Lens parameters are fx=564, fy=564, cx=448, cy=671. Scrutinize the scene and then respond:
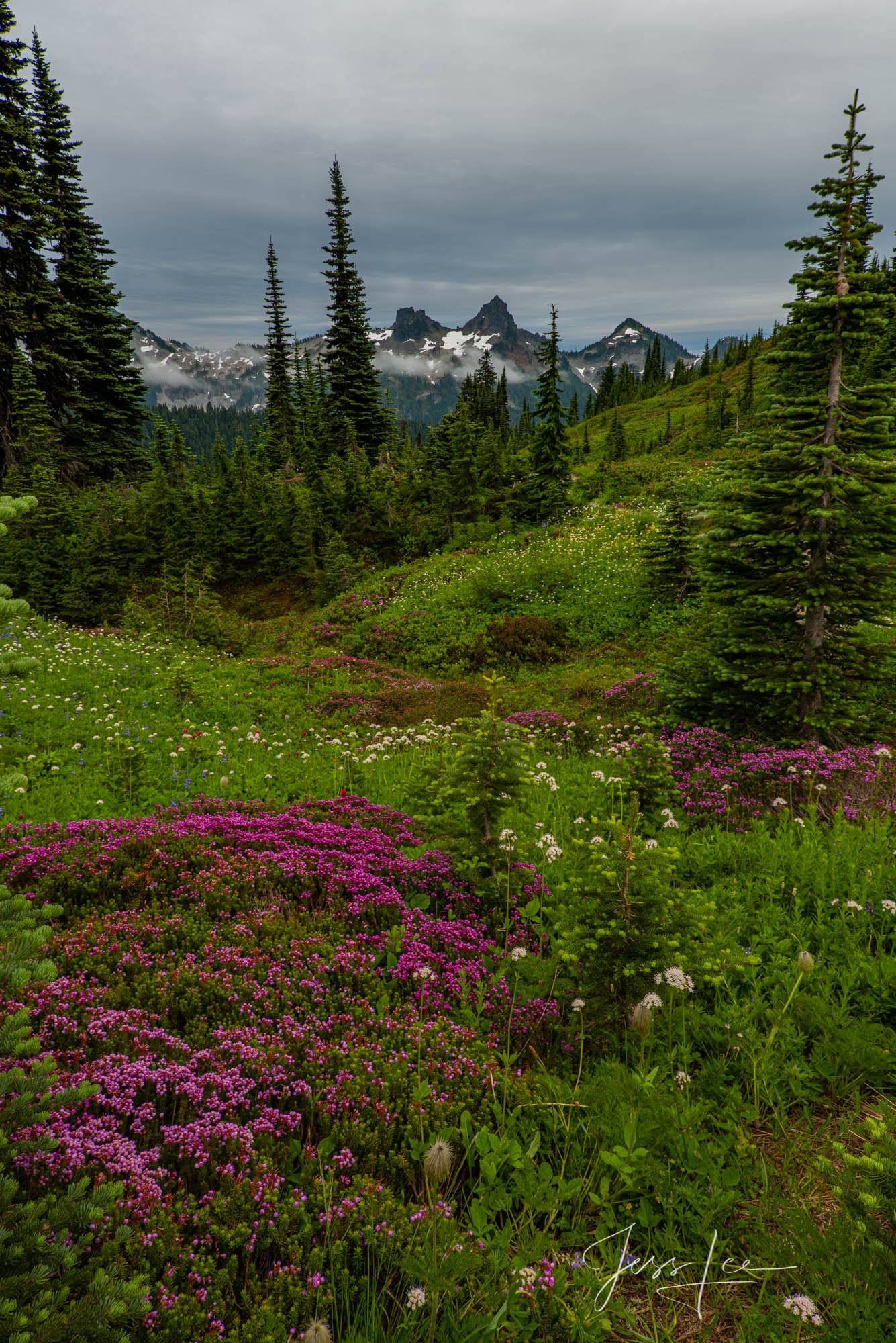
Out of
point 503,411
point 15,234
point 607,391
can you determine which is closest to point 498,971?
A: point 15,234

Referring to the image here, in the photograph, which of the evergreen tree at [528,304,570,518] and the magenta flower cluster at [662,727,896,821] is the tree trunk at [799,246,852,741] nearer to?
the magenta flower cluster at [662,727,896,821]

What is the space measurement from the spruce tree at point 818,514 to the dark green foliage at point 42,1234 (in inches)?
327

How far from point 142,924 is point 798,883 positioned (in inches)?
214

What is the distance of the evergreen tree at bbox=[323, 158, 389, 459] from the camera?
1502 inches

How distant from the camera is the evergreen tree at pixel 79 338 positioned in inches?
1198

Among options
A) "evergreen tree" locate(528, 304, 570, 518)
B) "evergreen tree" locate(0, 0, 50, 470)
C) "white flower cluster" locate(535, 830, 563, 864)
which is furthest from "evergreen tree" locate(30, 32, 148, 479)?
"white flower cluster" locate(535, 830, 563, 864)

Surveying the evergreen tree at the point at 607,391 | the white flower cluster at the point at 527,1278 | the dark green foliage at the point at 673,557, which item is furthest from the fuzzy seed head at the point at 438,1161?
the evergreen tree at the point at 607,391

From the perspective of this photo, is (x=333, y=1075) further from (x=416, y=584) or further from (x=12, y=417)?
(x=12, y=417)

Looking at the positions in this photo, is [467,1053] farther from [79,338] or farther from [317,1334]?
[79,338]

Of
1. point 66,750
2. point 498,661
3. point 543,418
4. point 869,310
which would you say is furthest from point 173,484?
point 869,310

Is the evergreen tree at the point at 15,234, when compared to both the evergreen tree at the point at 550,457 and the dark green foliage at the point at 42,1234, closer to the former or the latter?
the evergreen tree at the point at 550,457

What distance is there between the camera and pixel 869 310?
7.14 m
